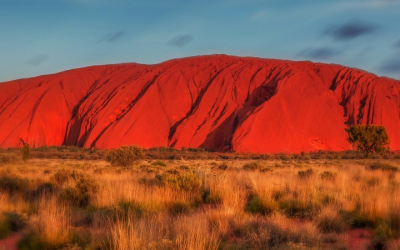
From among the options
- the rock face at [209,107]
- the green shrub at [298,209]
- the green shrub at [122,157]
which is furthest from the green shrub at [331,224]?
the rock face at [209,107]

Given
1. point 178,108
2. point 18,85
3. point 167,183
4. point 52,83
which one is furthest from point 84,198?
point 18,85

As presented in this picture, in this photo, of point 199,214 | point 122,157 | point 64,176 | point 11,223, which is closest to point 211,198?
point 199,214

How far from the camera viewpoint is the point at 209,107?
178 ft

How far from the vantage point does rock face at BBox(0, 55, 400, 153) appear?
162 ft

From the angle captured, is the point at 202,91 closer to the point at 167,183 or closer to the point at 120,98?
the point at 120,98

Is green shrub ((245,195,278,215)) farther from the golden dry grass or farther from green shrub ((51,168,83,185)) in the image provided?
green shrub ((51,168,83,185))

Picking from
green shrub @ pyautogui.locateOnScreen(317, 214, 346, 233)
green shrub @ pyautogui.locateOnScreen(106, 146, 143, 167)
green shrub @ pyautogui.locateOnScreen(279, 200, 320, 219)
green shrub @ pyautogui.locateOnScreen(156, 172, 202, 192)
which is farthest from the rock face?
green shrub @ pyautogui.locateOnScreen(317, 214, 346, 233)

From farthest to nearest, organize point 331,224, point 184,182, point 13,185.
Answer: point 13,185 < point 184,182 < point 331,224

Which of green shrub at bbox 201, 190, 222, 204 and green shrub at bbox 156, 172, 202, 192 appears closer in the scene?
green shrub at bbox 201, 190, 222, 204

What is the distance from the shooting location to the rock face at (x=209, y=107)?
162ft

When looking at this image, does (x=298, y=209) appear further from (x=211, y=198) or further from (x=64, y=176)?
(x=64, y=176)

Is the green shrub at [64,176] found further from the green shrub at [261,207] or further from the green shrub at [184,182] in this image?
the green shrub at [261,207]

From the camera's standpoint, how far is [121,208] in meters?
7.17

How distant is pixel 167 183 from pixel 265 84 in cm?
4750
